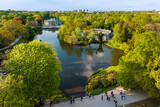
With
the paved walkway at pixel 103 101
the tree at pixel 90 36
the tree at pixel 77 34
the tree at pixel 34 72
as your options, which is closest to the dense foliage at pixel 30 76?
the tree at pixel 34 72

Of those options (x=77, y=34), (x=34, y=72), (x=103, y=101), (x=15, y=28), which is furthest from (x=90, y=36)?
(x=34, y=72)

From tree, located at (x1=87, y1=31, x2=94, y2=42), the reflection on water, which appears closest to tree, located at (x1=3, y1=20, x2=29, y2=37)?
the reflection on water

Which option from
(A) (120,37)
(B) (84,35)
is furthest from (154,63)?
(B) (84,35)

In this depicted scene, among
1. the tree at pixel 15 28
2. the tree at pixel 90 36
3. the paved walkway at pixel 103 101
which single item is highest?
the tree at pixel 15 28

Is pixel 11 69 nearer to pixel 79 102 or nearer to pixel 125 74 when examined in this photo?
pixel 79 102

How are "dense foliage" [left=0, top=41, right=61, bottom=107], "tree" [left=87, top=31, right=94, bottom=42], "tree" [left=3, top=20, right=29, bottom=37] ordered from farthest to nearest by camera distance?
"tree" [left=87, top=31, right=94, bottom=42], "tree" [left=3, top=20, right=29, bottom=37], "dense foliage" [left=0, top=41, right=61, bottom=107]

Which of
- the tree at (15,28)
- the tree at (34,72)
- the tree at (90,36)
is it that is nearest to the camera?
the tree at (34,72)

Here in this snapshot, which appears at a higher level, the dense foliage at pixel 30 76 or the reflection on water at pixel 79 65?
the dense foliage at pixel 30 76

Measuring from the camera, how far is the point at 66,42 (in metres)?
53.1

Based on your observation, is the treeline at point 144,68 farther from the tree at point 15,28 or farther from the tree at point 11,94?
the tree at point 15,28

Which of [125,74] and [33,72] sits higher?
[33,72]

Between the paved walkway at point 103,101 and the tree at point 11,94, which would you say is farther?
the paved walkway at point 103,101

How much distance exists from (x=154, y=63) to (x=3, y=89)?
17332 millimetres

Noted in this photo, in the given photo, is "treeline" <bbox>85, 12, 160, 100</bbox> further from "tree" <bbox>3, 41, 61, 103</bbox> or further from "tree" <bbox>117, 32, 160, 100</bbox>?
"tree" <bbox>3, 41, 61, 103</bbox>
